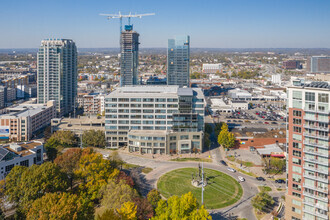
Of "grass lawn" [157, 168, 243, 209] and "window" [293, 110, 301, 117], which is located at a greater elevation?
"window" [293, 110, 301, 117]

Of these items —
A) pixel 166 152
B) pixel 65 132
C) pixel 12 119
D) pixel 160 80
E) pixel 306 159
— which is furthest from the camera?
pixel 160 80

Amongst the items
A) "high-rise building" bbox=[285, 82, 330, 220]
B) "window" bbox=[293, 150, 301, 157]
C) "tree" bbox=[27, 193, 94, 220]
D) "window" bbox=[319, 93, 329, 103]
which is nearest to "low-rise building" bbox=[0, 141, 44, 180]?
"tree" bbox=[27, 193, 94, 220]

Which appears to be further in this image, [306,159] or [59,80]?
[59,80]

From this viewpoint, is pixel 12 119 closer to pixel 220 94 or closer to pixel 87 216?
pixel 87 216

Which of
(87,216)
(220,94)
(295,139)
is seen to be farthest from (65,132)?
(220,94)

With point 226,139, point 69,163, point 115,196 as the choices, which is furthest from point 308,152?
point 69,163

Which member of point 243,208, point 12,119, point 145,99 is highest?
point 145,99

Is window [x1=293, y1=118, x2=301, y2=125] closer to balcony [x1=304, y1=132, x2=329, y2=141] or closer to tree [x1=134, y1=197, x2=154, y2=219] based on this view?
balcony [x1=304, y1=132, x2=329, y2=141]

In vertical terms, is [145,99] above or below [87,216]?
above
